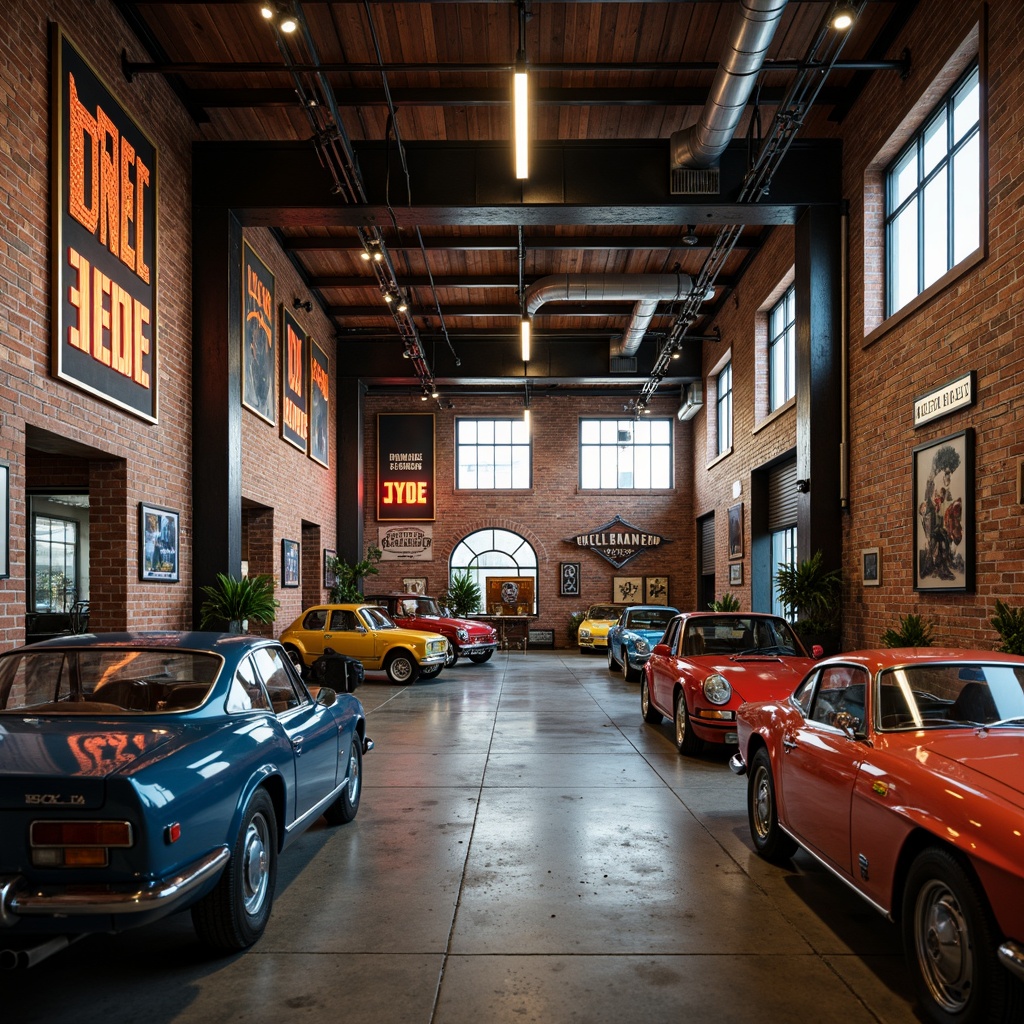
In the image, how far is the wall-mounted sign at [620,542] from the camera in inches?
1064

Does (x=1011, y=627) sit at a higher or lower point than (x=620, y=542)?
lower

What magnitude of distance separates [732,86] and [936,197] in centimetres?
277

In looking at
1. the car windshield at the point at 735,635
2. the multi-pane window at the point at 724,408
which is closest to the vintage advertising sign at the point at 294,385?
the multi-pane window at the point at 724,408

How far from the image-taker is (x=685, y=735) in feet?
28.1

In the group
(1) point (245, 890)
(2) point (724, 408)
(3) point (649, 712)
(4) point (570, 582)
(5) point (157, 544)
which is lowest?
(3) point (649, 712)

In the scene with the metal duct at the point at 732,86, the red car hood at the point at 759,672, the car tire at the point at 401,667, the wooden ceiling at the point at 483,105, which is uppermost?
the wooden ceiling at the point at 483,105

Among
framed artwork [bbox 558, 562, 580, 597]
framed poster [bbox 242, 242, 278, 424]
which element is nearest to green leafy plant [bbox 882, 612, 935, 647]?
framed poster [bbox 242, 242, 278, 424]

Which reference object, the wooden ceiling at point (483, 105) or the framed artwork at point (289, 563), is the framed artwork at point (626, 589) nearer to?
the framed artwork at point (289, 563)

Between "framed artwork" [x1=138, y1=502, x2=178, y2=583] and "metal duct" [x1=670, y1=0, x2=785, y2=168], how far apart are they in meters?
8.01

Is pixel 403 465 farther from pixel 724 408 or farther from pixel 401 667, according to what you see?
pixel 401 667

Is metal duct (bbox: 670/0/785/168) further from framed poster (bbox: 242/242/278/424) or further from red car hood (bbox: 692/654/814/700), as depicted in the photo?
framed poster (bbox: 242/242/278/424)

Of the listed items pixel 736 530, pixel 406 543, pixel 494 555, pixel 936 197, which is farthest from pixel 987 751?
pixel 406 543

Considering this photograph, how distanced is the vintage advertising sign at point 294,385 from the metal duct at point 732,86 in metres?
8.41

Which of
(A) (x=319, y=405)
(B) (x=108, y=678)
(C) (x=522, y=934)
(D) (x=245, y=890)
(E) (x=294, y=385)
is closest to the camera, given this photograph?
(D) (x=245, y=890)
